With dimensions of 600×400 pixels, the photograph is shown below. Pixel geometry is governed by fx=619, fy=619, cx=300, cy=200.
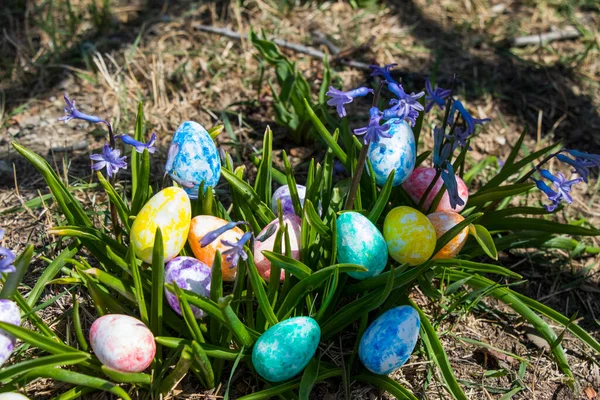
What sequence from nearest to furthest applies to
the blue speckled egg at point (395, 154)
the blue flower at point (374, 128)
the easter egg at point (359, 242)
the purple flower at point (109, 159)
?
the blue flower at point (374, 128), the purple flower at point (109, 159), the easter egg at point (359, 242), the blue speckled egg at point (395, 154)

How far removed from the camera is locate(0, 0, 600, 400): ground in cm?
234

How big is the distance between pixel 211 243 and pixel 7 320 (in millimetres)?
612

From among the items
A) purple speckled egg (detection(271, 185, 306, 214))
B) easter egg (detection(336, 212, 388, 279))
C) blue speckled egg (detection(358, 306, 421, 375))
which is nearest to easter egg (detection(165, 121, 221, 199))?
purple speckled egg (detection(271, 185, 306, 214))

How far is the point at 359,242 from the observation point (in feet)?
6.27

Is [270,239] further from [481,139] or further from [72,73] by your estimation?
[72,73]

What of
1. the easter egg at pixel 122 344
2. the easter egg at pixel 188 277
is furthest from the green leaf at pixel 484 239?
the easter egg at pixel 122 344

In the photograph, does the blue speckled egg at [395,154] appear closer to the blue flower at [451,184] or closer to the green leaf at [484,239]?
the blue flower at [451,184]

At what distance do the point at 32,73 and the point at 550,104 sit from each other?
2759 mm

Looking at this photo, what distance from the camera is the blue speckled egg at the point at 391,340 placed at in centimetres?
184

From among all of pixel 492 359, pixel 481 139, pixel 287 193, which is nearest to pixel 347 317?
pixel 287 193

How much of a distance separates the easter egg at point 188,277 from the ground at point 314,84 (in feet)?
1.75

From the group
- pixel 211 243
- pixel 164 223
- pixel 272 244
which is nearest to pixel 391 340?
pixel 272 244

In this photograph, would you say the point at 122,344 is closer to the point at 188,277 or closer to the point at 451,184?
the point at 188,277

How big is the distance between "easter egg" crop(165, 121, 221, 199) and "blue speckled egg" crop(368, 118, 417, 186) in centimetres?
56
